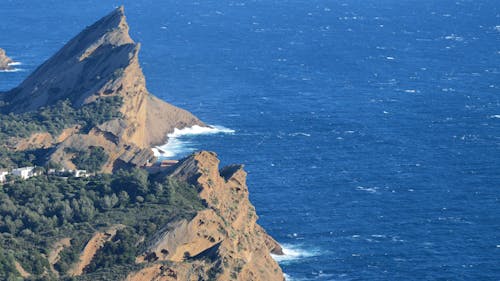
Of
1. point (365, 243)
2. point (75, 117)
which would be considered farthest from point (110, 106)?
point (365, 243)

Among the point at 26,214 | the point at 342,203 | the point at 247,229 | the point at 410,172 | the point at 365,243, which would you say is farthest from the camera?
the point at 410,172

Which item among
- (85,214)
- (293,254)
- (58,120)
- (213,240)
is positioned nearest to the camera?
(213,240)

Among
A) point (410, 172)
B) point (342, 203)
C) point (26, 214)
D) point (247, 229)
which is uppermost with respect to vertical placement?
point (410, 172)

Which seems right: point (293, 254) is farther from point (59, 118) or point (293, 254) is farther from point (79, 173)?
point (59, 118)

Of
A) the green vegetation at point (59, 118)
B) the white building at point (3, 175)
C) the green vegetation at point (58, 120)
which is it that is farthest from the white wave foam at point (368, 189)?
the white building at point (3, 175)

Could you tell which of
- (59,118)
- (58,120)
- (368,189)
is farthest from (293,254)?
(59,118)

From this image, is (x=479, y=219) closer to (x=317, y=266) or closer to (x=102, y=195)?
(x=317, y=266)
